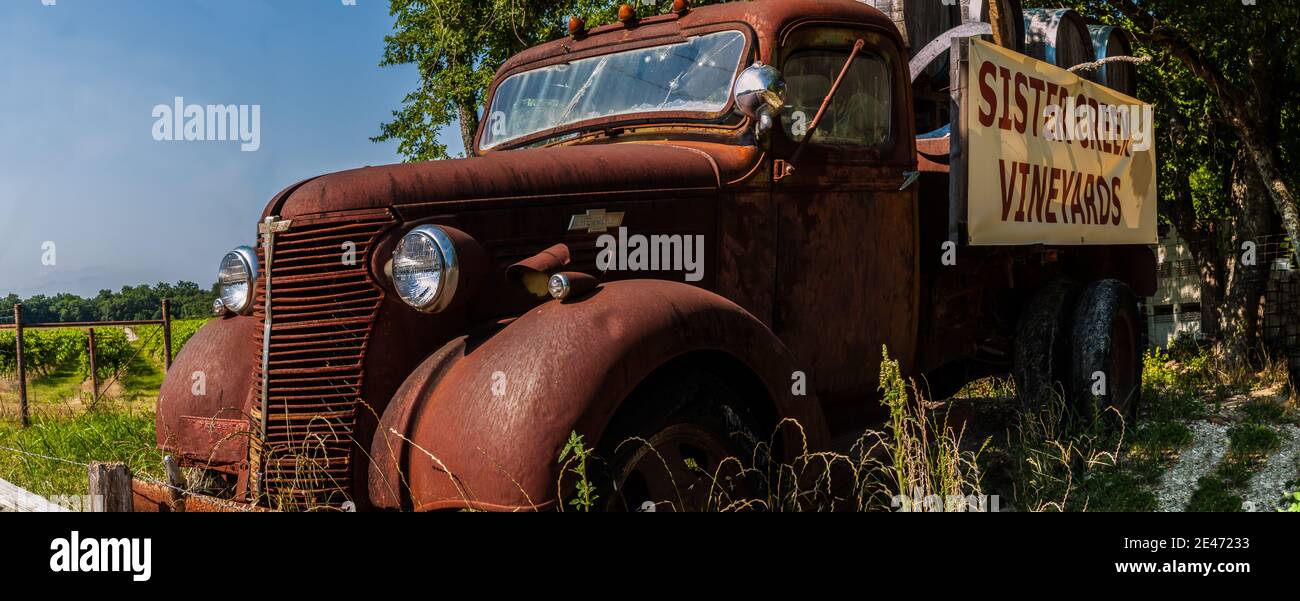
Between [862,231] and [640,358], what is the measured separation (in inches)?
75.4

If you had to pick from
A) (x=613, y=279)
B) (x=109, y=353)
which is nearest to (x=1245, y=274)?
(x=613, y=279)

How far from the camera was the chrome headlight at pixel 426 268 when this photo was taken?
3434 millimetres

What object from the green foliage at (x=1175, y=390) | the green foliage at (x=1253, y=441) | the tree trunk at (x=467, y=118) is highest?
the tree trunk at (x=467, y=118)

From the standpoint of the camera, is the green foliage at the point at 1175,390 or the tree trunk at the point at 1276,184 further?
the tree trunk at the point at 1276,184

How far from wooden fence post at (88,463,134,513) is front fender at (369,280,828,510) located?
2.52 feet

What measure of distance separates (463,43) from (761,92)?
9.89 meters

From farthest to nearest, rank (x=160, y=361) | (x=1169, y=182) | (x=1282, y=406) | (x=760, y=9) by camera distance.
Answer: (x=160, y=361) → (x=1169, y=182) → (x=1282, y=406) → (x=760, y=9)

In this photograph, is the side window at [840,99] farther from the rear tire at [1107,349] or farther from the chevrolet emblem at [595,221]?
the rear tire at [1107,349]

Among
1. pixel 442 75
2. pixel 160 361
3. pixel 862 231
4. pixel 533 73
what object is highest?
pixel 442 75

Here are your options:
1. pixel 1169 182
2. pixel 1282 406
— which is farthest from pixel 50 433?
pixel 1169 182

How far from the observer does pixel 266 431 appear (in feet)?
12.1

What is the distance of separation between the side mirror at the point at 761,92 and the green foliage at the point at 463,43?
7.45m

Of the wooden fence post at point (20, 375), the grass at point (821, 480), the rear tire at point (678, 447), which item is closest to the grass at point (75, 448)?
the wooden fence post at point (20, 375)

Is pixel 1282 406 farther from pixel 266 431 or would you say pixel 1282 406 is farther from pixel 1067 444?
pixel 266 431
